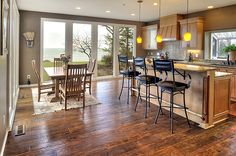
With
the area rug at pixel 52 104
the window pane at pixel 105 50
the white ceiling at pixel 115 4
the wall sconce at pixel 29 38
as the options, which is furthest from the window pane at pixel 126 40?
the area rug at pixel 52 104

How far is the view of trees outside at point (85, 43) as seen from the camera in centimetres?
743

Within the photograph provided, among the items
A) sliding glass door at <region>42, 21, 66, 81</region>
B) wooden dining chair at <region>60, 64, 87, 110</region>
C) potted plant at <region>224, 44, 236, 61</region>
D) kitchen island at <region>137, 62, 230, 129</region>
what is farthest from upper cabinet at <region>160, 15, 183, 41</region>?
wooden dining chair at <region>60, 64, 87, 110</region>

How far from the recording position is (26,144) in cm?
273

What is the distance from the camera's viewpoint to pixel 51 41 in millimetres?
7453

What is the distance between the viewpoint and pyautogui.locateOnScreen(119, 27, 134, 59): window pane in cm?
903

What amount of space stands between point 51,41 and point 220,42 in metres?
6.03

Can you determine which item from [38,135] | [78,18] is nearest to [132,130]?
[38,135]

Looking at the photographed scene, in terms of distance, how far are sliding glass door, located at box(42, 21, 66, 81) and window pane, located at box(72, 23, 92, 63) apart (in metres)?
0.50

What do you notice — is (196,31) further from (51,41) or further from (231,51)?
(51,41)

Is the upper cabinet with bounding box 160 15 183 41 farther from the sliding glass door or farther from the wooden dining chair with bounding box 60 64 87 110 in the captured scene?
the wooden dining chair with bounding box 60 64 87 110

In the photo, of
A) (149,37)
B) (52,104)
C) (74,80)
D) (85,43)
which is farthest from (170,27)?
(52,104)

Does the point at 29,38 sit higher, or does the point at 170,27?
the point at 170,27

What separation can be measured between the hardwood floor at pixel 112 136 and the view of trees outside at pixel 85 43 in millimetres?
3737

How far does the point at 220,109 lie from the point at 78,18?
6181 mm
